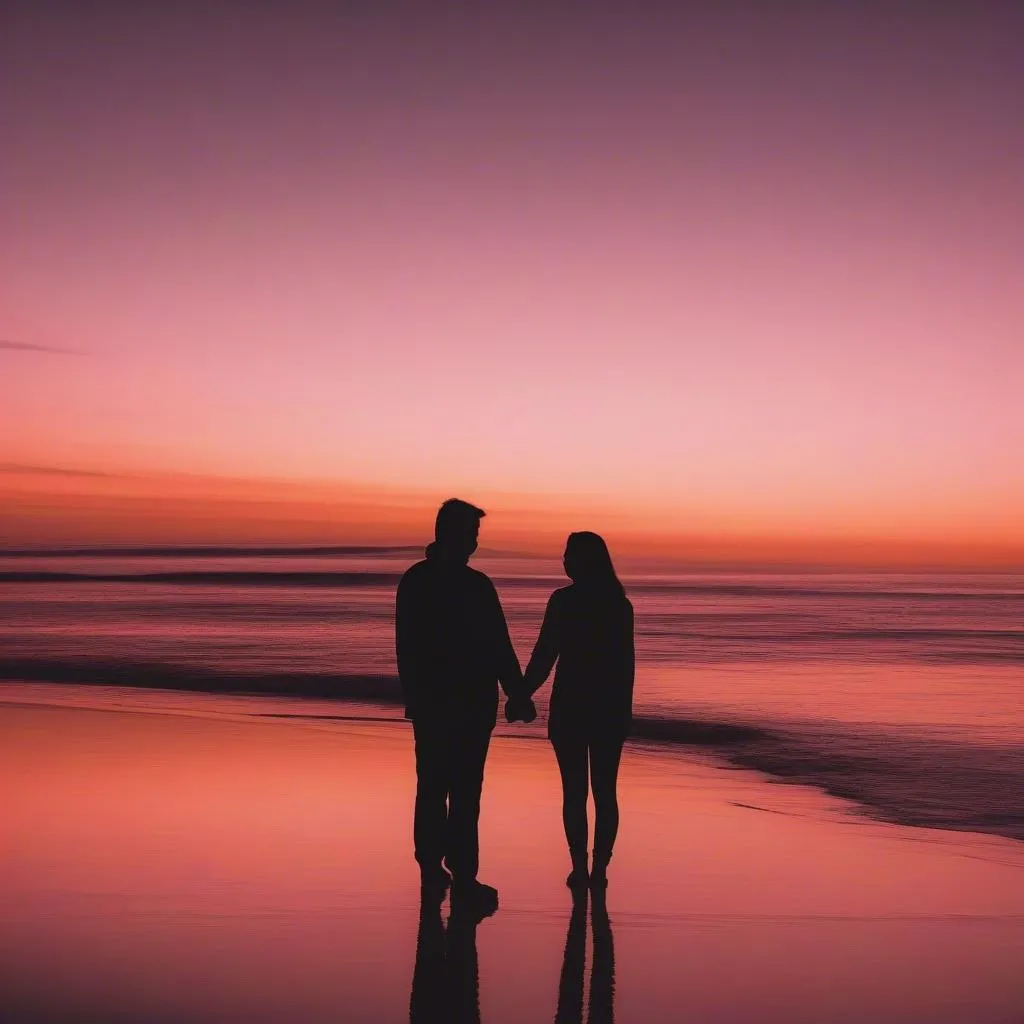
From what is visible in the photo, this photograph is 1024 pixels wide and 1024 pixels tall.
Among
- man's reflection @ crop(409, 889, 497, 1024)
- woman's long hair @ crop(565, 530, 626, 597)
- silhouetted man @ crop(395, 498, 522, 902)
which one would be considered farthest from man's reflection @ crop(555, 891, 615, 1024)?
woman's long hair @ crop(565, 530, 626, 597)

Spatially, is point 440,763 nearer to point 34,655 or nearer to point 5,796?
point 5,796

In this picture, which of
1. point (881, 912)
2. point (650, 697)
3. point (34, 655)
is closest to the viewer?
point (881, 912)

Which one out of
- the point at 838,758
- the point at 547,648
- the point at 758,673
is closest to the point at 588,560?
the point at 547,648

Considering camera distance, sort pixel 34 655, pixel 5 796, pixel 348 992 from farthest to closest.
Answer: pixel 34 655
pixel 5 796
pixel 348 992

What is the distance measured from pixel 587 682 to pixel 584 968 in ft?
5.01

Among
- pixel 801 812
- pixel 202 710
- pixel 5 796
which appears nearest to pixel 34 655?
pixel 202 710

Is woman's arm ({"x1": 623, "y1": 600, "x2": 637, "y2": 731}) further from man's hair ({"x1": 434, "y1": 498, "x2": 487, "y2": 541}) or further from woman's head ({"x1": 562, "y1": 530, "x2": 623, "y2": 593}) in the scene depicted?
man's hair ({"x1": 434, "y1": 498, "x2": 487, "y2": 541})

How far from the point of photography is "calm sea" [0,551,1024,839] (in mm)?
10828

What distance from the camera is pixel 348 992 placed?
4.58 metres

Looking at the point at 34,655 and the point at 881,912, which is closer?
the point at 881,912

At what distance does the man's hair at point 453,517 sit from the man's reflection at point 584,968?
195 centimetres

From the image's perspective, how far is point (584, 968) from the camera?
16.1ft

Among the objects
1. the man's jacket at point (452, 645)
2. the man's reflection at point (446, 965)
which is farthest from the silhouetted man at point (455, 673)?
the man's reflection at point (446, 965)

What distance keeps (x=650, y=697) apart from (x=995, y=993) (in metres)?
11.5
